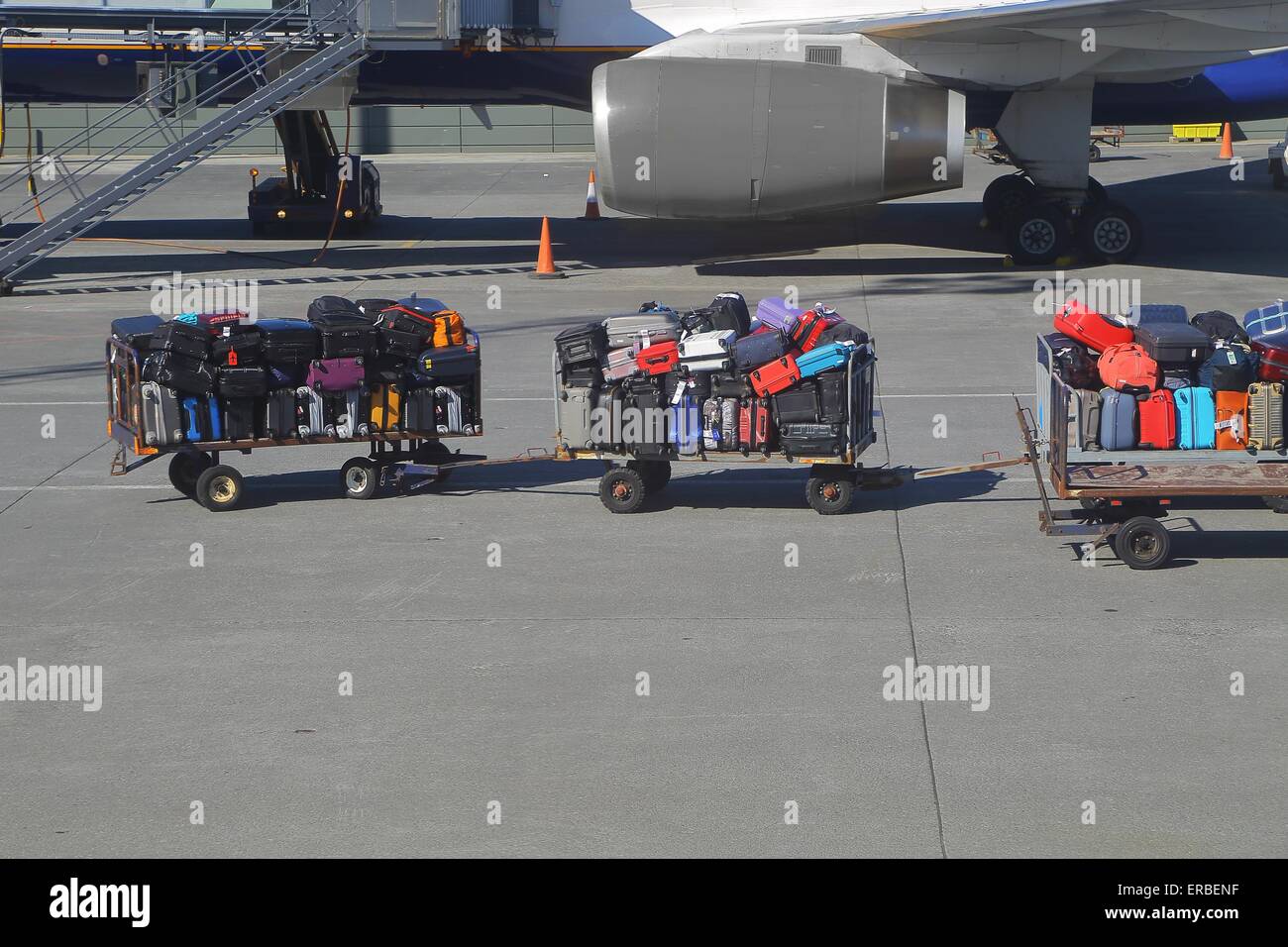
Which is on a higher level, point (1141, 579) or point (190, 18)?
point (190, 18)

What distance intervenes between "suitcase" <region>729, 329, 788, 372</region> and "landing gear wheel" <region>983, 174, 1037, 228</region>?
669 inches

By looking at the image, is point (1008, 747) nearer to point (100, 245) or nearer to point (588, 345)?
point (588, 345)

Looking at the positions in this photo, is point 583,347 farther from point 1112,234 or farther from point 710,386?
A: point 1112,234

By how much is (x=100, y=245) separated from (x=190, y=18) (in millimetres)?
6043

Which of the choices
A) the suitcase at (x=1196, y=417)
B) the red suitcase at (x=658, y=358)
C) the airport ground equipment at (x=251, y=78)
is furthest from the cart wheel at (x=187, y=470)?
the airport ground equipment at (x=251, y=78)

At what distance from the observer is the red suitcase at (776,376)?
11375 millimetres

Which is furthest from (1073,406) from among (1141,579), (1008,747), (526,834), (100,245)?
(100,245)

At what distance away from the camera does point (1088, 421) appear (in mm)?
10266

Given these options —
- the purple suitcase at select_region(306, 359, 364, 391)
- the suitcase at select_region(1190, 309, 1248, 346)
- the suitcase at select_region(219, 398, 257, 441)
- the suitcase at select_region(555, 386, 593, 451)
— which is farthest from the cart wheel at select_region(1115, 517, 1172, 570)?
the suitcase at select_region(219, 398, 257, 441)

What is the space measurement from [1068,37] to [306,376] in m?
14.4

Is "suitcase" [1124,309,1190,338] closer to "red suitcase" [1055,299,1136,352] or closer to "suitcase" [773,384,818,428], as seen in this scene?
"red suitcase" [1055,299,1136,352]

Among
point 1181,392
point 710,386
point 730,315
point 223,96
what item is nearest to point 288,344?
point 710,386

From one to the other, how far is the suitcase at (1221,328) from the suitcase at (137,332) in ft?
26.7

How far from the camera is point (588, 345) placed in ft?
38.2
